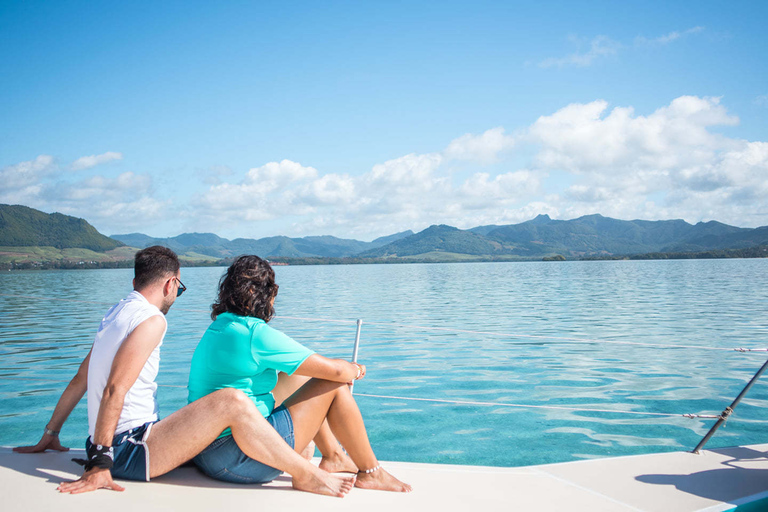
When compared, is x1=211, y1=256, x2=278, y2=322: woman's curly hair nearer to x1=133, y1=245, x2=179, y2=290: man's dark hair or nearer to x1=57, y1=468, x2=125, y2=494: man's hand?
x1=133, y1=245, x2=179, y2=290: man's dark hair

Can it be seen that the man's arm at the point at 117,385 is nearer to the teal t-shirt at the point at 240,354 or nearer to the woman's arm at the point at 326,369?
the teal t-shirt at the point at 240,354

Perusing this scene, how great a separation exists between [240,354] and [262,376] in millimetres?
238

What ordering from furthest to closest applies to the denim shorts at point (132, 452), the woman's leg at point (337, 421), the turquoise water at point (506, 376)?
the turquoise water at point (506, 376) → the woman's leg at point (337, 421) → the denim shorts at point (132, 452)

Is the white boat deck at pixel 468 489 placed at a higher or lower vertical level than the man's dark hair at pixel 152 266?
lower

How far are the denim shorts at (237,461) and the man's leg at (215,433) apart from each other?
85mm

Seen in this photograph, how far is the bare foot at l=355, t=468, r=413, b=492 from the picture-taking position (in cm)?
297

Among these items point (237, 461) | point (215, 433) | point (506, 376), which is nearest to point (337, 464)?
point (237, 461)

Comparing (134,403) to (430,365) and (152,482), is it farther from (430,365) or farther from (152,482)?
(430,365)

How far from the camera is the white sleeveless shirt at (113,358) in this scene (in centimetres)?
253

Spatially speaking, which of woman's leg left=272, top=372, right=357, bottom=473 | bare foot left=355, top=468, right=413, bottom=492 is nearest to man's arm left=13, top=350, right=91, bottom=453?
woman's leg left=272, top=372, right=357, bottom=473

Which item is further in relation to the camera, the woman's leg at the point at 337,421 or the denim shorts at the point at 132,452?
the woman's leg at the point at 337,421

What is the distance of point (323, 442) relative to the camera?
327 cm

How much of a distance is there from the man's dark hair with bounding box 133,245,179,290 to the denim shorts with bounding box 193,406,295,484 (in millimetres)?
934

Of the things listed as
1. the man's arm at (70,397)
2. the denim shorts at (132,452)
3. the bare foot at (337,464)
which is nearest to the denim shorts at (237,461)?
the denim shorts at (132,452)
